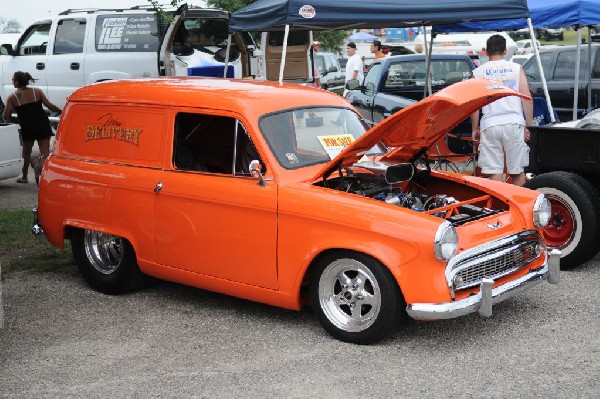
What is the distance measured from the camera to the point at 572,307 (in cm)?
616

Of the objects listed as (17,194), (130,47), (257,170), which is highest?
(130,47)

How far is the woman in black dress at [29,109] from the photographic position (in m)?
11.5

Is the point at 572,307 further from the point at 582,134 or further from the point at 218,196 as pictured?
the point at 218,196

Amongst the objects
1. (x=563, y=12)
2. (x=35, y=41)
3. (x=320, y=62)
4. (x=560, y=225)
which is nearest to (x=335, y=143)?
(x=560, y=225)

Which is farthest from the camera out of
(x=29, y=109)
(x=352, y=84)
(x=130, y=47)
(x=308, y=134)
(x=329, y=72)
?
(x=329, y=72)

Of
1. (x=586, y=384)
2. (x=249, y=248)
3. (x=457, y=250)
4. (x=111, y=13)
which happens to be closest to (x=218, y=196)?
(x=249, y=248)

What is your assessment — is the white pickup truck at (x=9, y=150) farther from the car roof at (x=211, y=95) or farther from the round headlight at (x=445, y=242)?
the round headlight at (x=445, y=242)

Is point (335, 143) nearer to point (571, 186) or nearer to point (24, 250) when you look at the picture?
point (571, 186)

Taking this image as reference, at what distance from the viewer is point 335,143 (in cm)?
626

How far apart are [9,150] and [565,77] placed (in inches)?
345

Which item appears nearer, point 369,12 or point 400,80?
point 369,12

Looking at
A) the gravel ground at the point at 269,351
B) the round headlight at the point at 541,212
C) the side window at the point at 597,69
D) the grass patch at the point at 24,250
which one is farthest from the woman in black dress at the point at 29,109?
the side window at the point at 597,69

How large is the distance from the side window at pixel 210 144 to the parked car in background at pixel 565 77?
8.22m

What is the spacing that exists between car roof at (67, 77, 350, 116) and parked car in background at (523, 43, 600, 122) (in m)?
7.76
